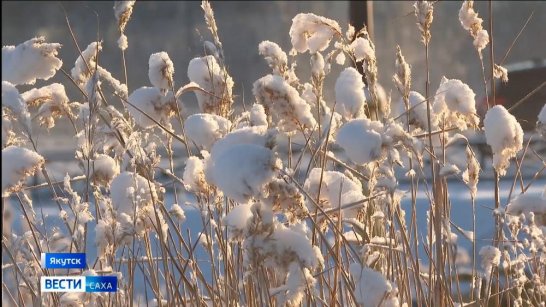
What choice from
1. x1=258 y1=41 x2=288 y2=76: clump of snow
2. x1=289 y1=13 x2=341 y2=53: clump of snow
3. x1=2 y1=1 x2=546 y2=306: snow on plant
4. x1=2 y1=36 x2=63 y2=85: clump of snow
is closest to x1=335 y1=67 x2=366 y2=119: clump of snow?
x1=2 y1=1 x2=546 y2=306: snow on plant

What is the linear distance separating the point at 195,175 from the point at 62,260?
263 millimetres

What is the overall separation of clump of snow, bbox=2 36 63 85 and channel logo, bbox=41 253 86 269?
244 millimetres

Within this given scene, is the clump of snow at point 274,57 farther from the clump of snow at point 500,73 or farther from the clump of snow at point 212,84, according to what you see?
the clump of snow at point 500,73

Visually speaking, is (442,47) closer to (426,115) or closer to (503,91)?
(503,91)

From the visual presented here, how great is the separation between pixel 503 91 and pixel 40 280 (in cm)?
859

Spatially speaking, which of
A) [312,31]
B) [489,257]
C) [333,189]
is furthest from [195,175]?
[489,257]

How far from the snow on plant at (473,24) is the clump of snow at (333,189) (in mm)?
274

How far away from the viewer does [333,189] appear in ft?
4.44

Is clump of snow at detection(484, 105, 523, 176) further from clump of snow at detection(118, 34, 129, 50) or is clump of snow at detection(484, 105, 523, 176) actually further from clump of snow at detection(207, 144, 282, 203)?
clump of snow at detection(118, 34, 129, 50)

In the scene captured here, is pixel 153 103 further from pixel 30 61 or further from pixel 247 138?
pixel 247 138

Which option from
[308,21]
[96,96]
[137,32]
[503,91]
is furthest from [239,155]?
[137,32]

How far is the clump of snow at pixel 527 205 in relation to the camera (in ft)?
4.35

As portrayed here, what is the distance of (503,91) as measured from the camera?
9.69m

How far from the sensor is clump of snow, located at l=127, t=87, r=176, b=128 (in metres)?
1.48
